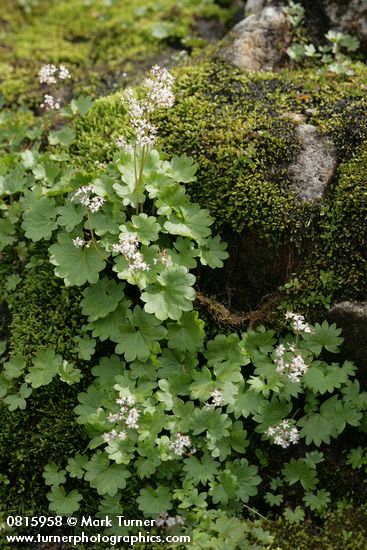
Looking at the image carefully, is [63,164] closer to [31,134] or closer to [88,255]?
[31,134]

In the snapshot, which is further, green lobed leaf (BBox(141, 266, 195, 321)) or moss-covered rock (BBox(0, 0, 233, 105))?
moss-covered rock (BBox(0, 0, 233, 105))

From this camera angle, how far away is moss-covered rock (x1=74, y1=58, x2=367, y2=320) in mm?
3740

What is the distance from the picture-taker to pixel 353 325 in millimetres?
3580

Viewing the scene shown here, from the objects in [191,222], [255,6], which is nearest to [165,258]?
[191,222]

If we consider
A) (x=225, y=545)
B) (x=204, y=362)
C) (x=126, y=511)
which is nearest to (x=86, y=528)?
(x=126, y=511)

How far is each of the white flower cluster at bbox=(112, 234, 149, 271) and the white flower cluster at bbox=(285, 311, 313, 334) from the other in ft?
2.87

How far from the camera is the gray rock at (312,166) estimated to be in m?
3.87

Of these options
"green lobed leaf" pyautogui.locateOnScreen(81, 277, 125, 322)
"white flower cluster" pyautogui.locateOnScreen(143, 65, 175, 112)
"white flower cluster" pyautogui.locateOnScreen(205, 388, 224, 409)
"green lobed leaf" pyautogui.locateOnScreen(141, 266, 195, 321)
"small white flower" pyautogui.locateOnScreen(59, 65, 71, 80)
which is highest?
"white flower cluster" pyautogui.locateOnScreen(143, 65, 175, 112)

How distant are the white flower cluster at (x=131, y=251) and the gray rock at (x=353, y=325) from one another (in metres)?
1.16

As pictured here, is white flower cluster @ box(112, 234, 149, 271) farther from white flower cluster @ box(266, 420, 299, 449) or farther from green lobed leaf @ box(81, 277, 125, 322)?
white flower cluster @ box(266, 420, 299, 449)

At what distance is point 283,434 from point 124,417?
2.93ft

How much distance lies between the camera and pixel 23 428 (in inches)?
144

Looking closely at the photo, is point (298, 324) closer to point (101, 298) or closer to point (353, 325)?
point (353, 325)

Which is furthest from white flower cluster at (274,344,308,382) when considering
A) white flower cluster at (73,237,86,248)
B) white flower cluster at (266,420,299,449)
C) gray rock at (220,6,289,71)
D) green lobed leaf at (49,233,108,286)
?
gray rock at (220,6,289,71)
